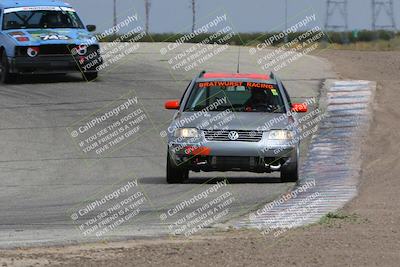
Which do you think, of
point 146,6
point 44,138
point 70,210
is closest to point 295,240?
point 70,210

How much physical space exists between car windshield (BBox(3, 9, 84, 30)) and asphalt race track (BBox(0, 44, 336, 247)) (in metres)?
1.49

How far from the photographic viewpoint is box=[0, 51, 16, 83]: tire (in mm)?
27322

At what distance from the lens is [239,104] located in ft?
51.6

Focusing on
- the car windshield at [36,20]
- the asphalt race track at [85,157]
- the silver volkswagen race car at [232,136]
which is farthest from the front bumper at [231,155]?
the car windshield at [36,20]

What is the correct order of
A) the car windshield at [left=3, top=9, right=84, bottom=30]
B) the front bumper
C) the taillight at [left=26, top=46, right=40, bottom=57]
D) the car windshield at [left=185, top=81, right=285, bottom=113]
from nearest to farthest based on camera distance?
1. the front bumper
2. the car windshield at [left=185, top=81, right=285, bottom=113]
3. the taillight at [left=26, top=46, right=40, bottom=57]
4. the car windshield at [left=3, top=9, right=84, bottom=30]

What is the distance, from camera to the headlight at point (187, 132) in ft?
49.4

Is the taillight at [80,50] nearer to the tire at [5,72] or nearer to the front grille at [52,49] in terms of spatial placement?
the front grille at [52,49]

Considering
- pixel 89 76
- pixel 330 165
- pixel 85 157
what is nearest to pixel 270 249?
pixel 330 165

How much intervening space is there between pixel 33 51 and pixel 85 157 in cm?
805

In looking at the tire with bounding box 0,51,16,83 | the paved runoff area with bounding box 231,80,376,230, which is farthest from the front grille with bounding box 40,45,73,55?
the paved runoff area with bounding box 231,80,376,230

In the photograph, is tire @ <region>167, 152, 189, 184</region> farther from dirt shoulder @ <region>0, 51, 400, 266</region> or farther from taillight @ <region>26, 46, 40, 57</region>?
taillight @ <region>26, 46, 40, 57</region>

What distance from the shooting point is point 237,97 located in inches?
630

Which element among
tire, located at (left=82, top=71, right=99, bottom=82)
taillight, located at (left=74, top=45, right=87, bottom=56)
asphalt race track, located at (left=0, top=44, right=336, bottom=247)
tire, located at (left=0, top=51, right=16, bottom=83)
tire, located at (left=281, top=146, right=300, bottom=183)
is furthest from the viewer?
tire, located at (left=82, top=71, right=99, bottom=82)

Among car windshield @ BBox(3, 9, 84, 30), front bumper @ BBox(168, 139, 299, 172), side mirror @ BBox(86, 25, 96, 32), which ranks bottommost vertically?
side mirror @ BBox(86, 25, 96, 32)
